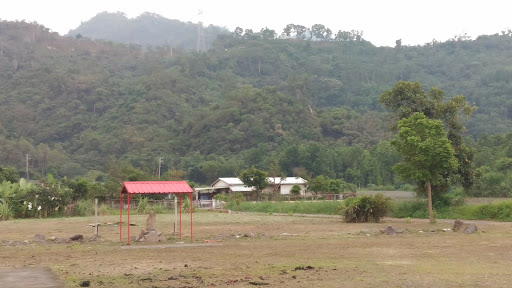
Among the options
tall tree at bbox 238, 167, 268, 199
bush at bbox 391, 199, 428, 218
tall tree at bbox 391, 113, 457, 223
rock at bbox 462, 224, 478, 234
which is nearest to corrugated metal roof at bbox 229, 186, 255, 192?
tall tree at bbox 238, 167, 268, 199

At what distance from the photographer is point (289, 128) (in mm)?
108312

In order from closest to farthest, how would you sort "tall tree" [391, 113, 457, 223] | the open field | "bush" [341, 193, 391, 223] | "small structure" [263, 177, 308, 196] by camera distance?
the open field → "tall tree" [391, 113, 457, 223] → "bush" [341, 193, 391, 223] → "small structure" [263, 177, 308, 196]

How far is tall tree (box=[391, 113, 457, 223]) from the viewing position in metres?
30.0

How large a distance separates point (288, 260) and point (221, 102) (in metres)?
113

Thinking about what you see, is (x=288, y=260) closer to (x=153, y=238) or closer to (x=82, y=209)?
(x=153, y=238)

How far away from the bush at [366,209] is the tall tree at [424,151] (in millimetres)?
1996

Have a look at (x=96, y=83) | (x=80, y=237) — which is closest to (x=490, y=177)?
(x=80, y=237)

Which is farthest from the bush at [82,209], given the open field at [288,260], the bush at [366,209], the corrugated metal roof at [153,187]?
the corrugated metal roof at [153,187]

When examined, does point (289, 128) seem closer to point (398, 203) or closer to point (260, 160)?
point (260, 160)

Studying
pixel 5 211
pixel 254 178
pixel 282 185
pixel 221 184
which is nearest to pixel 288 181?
pixel 282 185

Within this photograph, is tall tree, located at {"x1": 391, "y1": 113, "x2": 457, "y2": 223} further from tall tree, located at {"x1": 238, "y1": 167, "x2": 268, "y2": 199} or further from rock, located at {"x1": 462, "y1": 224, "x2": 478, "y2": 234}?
tall tree, located at {"x1": 238, "y1": 167, "x2": 268, "y2": 199}

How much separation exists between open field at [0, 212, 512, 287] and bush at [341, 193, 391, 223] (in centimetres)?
809

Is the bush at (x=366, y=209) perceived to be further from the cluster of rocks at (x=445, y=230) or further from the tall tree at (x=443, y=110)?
the cluster of rocks at (x=445, y=230)

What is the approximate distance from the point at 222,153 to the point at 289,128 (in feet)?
48.5
